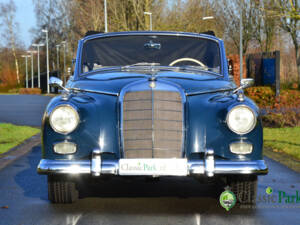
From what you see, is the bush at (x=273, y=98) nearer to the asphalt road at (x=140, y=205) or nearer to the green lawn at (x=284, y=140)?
the green lawn at (x=284, y=140)

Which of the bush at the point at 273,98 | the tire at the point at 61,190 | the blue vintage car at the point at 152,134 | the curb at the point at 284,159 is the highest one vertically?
the blue vintage car at the point at 152,134

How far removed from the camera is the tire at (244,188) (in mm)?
6137

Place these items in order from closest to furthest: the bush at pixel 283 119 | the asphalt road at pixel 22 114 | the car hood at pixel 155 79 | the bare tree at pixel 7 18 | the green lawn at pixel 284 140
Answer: the car hood at pixel 155 79 < the green lawn at pixel 284 140 < the bush at pixel 283 119 < the asphalt road at pixel 22 114 < the bare tree at pixel 7 18

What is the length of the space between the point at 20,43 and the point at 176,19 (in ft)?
204

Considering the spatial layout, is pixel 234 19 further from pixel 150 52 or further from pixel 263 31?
pixel 150 52

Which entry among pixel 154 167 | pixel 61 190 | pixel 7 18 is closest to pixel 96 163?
pixel 154 167

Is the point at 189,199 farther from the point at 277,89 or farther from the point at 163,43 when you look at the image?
the point at 277,89

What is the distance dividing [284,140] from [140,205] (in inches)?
282

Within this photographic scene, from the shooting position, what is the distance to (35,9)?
268 feet

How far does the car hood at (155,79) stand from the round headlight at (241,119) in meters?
0.49

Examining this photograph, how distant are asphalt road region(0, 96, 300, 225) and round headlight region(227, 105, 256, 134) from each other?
847mm

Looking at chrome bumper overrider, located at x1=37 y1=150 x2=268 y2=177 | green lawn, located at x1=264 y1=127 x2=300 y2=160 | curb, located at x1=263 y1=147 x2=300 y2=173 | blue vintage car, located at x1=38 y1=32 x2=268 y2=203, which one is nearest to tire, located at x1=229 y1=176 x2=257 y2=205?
blue vintage car, located at x1=38 y1=32 x2=268 y2=203

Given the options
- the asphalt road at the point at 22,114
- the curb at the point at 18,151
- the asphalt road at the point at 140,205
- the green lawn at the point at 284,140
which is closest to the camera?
the asphalt road at the point at 140,205

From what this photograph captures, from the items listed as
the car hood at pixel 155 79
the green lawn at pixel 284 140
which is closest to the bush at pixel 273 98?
the green lawn at pixel 284 140
